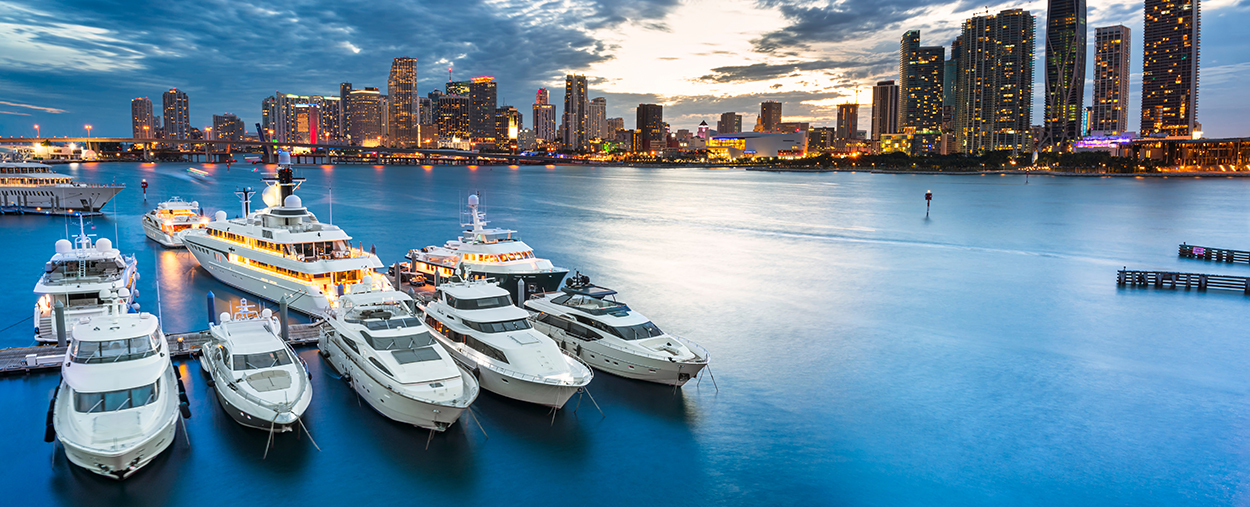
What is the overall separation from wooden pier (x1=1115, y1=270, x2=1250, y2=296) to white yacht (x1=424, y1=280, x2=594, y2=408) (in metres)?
33.9

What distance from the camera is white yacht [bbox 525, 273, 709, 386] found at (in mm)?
19938

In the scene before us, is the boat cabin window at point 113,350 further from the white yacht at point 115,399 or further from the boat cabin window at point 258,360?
the boat cabin window at point 258,360

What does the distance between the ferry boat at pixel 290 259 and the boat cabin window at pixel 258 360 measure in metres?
8.63

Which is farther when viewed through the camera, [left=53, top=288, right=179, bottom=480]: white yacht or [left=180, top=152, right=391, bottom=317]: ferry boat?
[left=180, top=152, right=391, bottom=317]: ferry boat

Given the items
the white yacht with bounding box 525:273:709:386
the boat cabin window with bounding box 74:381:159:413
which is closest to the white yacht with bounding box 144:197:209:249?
the white yacht with bounding box 525:273:709:386

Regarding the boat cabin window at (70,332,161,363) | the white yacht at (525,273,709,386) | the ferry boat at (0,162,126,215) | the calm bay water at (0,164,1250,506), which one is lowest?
→ the calm bay water at (0,164,1250,506)

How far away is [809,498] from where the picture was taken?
14.9m

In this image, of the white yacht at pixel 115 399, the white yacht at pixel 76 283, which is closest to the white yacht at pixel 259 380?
the white yacht at pixel 115 399

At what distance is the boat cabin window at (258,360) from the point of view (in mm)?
17031

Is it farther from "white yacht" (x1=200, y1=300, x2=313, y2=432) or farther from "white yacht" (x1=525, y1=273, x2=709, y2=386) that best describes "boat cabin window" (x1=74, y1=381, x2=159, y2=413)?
"white yacht" (x1=525, y1=273, x2=709, y2=386)

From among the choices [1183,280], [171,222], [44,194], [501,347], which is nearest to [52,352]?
[501,347]

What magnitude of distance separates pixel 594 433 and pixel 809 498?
17.8 ft

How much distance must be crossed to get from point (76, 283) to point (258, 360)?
39.6ft

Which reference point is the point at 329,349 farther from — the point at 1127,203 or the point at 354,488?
the point at 1127,203
